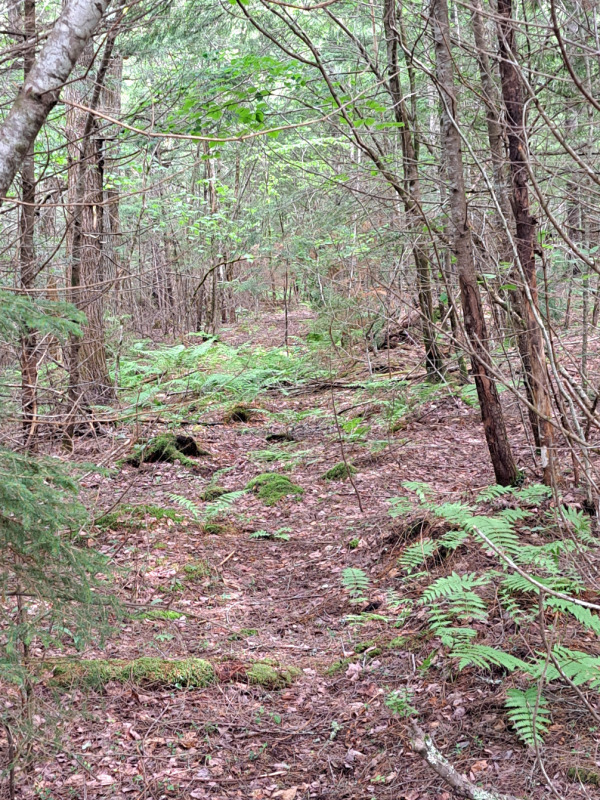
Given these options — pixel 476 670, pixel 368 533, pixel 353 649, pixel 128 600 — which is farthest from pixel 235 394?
pixel 476 670

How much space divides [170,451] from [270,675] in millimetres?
5115

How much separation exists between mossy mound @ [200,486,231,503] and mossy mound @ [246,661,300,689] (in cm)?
351

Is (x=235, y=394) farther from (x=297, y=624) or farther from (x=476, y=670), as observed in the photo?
(x=476, y=670)

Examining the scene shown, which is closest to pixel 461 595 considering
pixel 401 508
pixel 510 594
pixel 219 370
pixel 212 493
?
pixel 510 594

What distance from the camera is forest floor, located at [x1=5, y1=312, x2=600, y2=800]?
338cm

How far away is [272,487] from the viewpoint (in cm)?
798

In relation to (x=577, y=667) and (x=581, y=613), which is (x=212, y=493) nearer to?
(x=581, y=613)

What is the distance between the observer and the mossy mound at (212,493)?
7844mm

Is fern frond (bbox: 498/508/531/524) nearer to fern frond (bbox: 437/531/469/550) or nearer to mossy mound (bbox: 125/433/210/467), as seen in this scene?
fern frond (bbox: 437/531/469/550)

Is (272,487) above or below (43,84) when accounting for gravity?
below

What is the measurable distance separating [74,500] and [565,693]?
2724mm

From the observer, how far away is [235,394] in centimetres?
1187

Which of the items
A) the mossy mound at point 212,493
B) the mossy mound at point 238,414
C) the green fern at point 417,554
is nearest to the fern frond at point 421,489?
the green fern at point 417,554

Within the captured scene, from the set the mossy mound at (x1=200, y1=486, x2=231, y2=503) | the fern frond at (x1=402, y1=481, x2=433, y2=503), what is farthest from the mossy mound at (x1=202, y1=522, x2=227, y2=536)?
the fern frond at (x1=402, y1=481, x2=433, y2=503)
